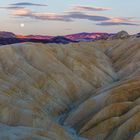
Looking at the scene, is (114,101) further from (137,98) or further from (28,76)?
(28,76)

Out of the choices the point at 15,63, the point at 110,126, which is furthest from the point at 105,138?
the point at 15,63

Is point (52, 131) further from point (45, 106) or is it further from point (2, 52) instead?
point (2, 52)

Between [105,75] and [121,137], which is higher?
[121,137]

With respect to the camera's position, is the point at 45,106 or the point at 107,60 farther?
the point at 107,60

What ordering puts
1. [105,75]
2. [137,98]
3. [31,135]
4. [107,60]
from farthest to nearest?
[107,60]
[105,75]
[137,98]
[31,135]

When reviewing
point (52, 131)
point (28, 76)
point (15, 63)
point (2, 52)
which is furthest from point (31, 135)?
point (2, 52)

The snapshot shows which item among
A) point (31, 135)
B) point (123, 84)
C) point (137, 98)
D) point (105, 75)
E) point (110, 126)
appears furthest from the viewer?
point (105, 75)
